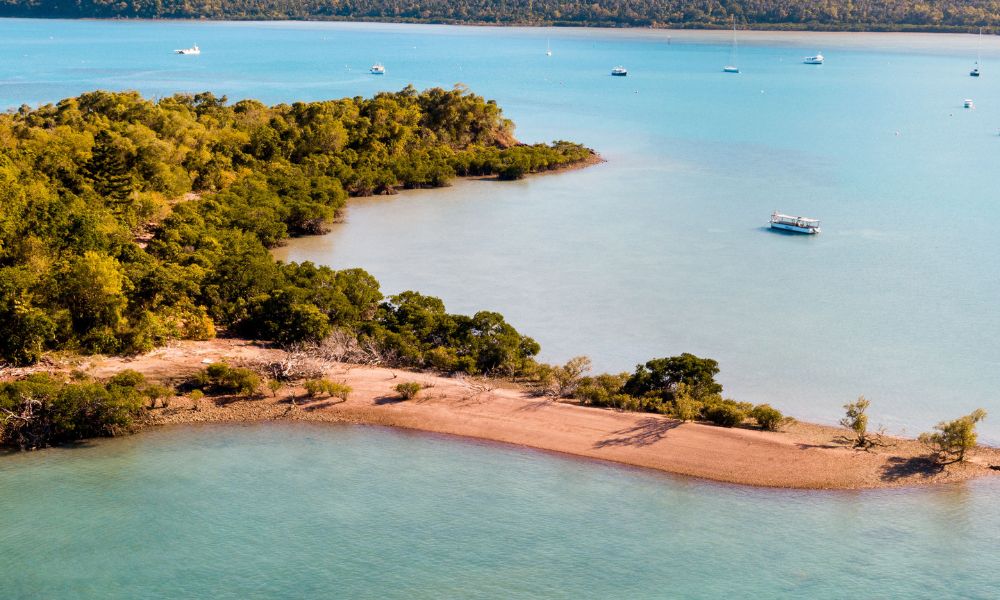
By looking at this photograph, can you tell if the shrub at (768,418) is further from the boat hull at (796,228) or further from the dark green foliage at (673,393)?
the boat hull at (796,228)

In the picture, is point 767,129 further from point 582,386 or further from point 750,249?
point 582,386

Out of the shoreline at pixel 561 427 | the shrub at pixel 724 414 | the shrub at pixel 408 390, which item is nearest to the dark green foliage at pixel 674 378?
the shrub at pixel 724 414

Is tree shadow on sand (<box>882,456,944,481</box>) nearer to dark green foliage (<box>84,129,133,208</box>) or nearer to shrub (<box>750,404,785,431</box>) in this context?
shrub (<box>750,404,785,431</box>)

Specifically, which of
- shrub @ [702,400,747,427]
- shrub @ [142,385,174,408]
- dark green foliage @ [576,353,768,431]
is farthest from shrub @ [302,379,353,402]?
shrub @ [702,400,747,427]

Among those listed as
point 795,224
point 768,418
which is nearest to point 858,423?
point 768,418

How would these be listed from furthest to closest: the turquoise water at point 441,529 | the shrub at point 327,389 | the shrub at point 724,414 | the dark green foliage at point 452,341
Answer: the dark green foliage at point 452,341
the shrub at point 327,389
the shrub at point 724,414
the turquoise water at point 441,529

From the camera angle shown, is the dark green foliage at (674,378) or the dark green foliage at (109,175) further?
the dark green foliage at (109,175)

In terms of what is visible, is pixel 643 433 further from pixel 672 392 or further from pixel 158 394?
pixel 158 394
